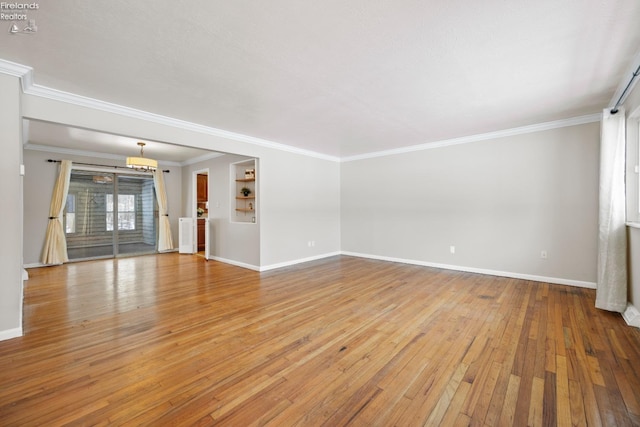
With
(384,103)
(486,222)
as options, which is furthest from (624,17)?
(486,222)

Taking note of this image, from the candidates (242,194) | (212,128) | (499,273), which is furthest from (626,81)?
(242,194)

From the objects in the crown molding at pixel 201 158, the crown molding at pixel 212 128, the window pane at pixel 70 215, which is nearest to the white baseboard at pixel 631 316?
the crown molding at pixel 212 128

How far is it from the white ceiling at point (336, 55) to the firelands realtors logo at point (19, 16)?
5 cm

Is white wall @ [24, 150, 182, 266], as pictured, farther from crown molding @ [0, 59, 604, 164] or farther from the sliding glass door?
crown molding @ [0, 59, 604, 164]

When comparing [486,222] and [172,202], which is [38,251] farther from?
[486,222]

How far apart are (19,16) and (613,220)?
19.1ft

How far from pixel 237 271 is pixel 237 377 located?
340 centimetres

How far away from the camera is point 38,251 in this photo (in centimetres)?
561

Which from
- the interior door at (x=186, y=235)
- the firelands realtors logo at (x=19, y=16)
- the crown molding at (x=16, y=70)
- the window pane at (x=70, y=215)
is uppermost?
the firelands realtors logo at (x=19, y=16)

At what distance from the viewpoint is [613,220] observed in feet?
10.0

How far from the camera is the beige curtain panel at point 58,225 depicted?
5.63 meters

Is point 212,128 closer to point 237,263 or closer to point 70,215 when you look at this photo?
point 237,263

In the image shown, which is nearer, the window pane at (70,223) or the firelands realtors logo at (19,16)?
the firelands realtors logo at (19,16)

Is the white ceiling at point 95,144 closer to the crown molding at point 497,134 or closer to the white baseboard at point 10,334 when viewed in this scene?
the white baseboard at point 10,334
